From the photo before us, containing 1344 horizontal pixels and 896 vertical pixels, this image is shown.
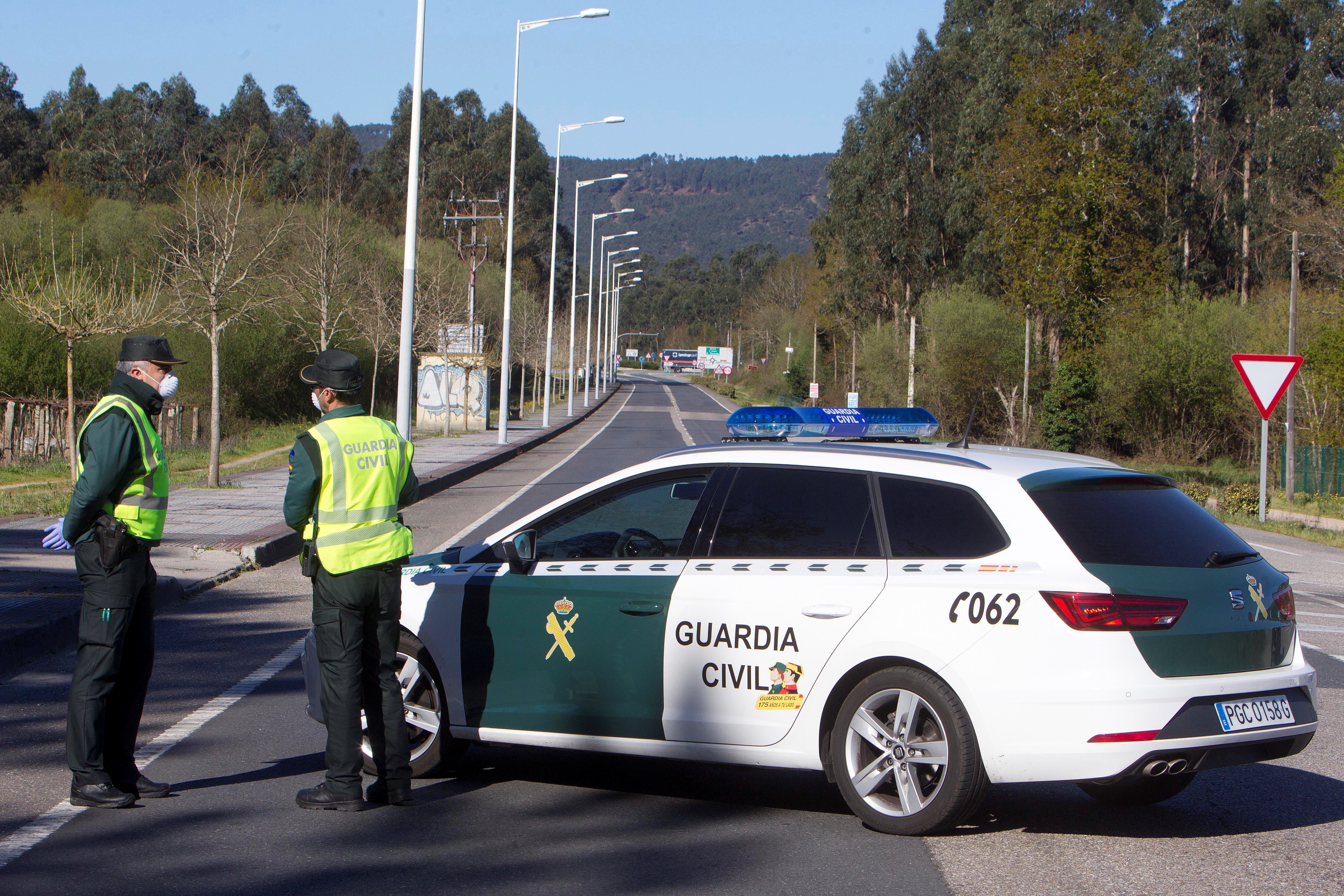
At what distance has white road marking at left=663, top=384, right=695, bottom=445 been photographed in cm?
4194

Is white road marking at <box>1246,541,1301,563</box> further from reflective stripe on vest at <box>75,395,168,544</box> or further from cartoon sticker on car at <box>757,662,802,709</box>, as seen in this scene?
reflective stripe on vest at <box>75,395,168,544</box>

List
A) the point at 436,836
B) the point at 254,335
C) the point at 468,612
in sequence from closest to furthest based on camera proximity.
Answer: the point at 436,836 < the point at 468,612 < the point at 254,335

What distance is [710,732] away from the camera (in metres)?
5.10

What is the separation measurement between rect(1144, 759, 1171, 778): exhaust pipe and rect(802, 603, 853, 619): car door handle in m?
1.20

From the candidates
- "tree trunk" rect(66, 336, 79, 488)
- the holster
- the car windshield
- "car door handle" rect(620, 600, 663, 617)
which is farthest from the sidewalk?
the car windshield

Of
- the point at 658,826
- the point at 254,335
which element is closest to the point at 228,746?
the point at 658,826

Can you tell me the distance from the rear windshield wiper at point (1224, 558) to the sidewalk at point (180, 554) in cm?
610

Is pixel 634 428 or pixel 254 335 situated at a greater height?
pixel 254 335

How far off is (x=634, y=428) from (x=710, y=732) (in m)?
46.5

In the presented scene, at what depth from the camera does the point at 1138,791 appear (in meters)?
5.45

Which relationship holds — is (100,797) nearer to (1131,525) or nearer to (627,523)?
(627,523)

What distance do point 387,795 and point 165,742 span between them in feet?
5.43

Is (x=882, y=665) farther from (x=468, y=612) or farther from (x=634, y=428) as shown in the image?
(x=634, y=428)

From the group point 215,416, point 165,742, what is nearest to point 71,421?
point 215,416
